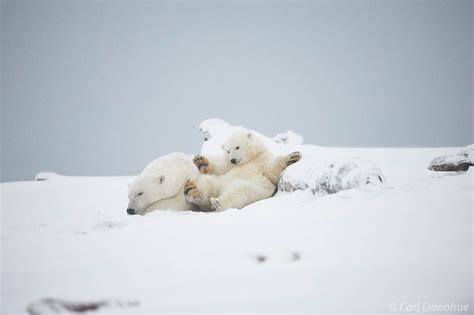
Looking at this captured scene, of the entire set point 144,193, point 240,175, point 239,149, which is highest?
point 239,149

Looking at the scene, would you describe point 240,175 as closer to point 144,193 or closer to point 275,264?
point 144,193

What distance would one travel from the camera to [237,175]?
4.39 metres

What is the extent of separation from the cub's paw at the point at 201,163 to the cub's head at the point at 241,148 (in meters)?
0.33

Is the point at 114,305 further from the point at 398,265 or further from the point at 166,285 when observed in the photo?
the point at 398,265

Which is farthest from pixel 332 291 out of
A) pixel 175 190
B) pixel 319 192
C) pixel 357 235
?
pixel 175 190

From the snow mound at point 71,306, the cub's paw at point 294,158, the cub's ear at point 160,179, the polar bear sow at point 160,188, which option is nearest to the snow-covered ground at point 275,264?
the snow mound at point 71,306

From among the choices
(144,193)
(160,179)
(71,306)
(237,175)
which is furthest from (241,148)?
(71,306)

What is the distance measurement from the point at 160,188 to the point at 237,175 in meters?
1.06

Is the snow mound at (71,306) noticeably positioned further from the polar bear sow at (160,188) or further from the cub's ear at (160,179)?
the cub's ear at (160,179)

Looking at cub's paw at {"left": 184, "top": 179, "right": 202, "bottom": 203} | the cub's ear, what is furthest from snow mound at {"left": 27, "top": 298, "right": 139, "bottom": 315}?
the cub's ear

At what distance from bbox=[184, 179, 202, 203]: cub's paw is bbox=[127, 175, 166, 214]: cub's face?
333mm

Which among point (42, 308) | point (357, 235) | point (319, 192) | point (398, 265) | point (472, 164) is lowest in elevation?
point (42, 308)

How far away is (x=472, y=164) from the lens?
340 centimetres

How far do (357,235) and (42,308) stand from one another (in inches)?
49.4
